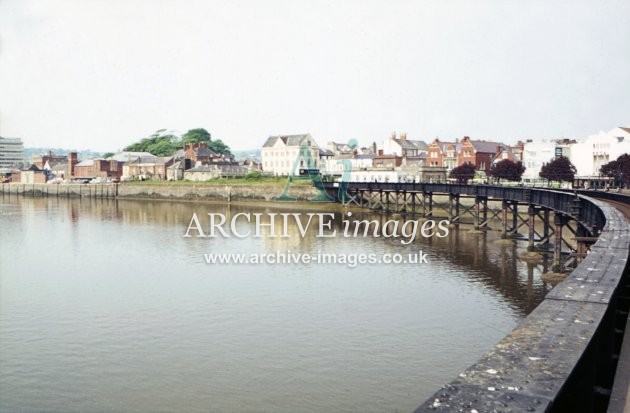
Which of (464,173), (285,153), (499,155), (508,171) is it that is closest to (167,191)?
(285,153)

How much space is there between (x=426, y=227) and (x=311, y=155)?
55.6 metres

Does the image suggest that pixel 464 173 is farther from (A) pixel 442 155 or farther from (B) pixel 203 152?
(B) pixel 203 152

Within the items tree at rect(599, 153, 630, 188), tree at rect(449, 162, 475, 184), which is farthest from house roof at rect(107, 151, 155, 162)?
tree at rect(599, 153, 630, 188)

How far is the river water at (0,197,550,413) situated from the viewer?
12.9 m

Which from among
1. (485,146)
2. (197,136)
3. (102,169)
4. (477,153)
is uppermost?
(197,136)

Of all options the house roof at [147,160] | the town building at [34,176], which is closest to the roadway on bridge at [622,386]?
the house roof at [147,160]

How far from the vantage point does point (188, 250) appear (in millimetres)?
34312

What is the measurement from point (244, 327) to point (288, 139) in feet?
285

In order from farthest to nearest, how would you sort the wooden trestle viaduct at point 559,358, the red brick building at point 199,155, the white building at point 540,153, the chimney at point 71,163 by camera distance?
the chimney at point 71,163
the red brick building at point 199,155
the white building at point 540,153
the wooden trestle viaduct at point 559,358

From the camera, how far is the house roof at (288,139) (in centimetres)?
10069

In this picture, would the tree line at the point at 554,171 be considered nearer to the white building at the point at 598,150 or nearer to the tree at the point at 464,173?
the tree at the point at 464,173

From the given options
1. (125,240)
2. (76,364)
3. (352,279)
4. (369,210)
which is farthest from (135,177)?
(76,364)

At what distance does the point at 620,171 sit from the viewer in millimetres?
64625

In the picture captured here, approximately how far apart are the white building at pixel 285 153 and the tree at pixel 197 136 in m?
49.4
